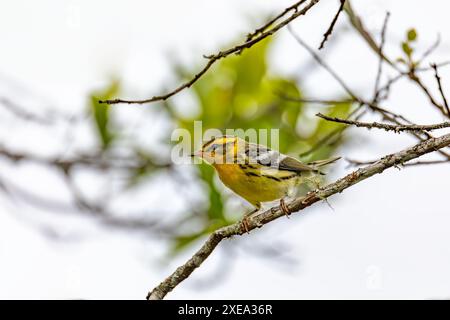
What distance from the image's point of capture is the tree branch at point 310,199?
3.24m

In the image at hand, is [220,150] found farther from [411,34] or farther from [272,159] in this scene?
[411,34]

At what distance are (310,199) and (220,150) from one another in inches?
88.5

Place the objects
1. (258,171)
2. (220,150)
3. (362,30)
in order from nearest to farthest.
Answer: (362,30)
(258,171)
(220,150)

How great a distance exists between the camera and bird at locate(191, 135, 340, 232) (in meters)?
5.43

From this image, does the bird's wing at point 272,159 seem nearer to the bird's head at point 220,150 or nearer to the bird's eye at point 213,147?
the bird's head at point 220,150

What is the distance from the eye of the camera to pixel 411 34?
410 centimetres

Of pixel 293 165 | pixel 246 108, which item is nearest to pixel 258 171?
pixel 293 165

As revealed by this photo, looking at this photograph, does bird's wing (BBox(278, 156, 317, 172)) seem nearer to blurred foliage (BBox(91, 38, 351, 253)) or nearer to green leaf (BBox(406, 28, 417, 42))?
blurred foliage (BBox(91, 38, 351, 253))

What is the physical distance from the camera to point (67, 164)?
5.73 metres

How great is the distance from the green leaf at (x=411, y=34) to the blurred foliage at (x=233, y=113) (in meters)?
1.75

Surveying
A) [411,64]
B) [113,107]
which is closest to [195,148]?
[113,107]

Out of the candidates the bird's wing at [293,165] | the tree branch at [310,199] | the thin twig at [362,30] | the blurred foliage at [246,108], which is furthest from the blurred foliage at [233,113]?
the tree branch at [310,199]

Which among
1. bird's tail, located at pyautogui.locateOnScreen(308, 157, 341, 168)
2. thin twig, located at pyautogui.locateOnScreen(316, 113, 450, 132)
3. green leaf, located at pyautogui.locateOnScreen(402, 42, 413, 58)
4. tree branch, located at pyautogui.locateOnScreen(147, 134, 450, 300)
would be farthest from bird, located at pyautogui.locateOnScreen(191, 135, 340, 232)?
thin twig, located at pyautogui.locateOnScreen(316, 113, 450, 132)
